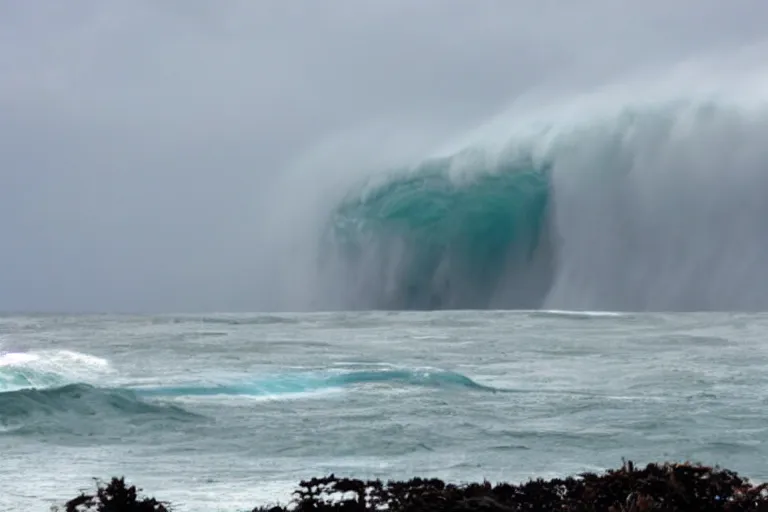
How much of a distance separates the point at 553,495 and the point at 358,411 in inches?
371

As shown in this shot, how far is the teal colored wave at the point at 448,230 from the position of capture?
48.0 m

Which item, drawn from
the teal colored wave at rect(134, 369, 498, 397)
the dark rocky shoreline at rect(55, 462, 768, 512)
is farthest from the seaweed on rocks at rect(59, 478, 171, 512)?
the teal colored wave at rect(134, 369, 498, 397)

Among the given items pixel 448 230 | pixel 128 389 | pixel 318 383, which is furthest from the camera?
pixel 448 230

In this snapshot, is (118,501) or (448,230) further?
(448,230)

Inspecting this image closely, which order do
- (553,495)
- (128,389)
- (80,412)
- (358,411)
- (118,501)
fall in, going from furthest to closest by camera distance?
(128,389) < (358,411) < (80,412) < (553,495) < (118,501)

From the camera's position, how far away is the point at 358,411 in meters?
13.5

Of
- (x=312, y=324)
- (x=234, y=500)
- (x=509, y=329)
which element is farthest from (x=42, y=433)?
(x=312, y=324)

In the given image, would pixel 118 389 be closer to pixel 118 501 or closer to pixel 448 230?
pixel 118 501

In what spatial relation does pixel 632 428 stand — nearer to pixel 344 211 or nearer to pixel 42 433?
pixel 42 433

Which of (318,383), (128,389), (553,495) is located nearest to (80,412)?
(128,389)

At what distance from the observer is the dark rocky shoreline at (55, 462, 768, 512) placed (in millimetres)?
3852

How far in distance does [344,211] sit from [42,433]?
3946 cm

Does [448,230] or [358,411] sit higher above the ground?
[448,230]

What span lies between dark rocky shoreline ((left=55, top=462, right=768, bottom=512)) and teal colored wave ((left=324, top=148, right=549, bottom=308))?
4355 centimetres
